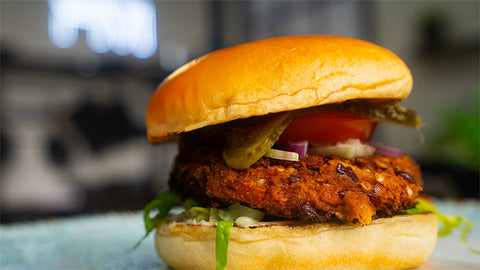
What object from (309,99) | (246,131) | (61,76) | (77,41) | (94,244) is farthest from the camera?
(77,41)

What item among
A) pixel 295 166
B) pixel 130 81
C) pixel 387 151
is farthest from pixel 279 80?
pixel 130 81

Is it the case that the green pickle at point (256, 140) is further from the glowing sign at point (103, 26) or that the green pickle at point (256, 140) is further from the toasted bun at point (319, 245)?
the glowing sign at point (103, 26)

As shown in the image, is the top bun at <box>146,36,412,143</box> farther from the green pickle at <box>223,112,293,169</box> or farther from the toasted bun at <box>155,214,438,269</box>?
the toasted bun at <box>155,214,438,269</box>

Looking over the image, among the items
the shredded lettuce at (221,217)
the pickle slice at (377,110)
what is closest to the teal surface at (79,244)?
the shredded lettuce at (221,217)

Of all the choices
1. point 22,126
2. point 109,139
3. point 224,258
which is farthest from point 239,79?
point 22,126

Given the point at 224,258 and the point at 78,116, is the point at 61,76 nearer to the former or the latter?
the point at 78,116

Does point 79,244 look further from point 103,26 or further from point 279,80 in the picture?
point 103,26
